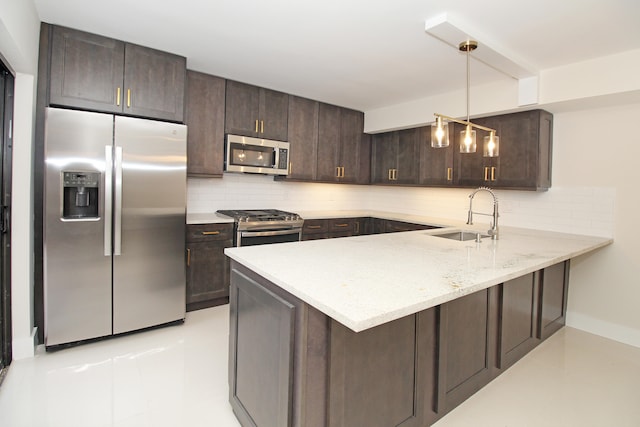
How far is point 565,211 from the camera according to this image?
131 inches

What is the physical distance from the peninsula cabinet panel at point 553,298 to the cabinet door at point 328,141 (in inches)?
108

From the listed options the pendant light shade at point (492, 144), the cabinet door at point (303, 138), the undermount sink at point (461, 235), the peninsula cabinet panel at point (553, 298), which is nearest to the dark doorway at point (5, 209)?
the cabinet door at point (303, 138)

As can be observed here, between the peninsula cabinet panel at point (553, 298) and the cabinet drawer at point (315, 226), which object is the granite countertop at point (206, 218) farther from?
the peninsula cabinet panel at point (553, 298)

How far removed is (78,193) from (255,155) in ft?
5.84

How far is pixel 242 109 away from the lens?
146 inches

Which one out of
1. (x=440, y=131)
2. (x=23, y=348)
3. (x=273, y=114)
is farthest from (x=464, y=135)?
(x=23, y=348)

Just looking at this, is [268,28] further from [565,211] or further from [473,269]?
[565,211]

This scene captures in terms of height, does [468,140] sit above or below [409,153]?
below

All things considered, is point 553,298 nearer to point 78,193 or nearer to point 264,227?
point 264,227

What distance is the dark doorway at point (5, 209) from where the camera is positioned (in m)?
2.20

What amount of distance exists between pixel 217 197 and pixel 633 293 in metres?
4.24

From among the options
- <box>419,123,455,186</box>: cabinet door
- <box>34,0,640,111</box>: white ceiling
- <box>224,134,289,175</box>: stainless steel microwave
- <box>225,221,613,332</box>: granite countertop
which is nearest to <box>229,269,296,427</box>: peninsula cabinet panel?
<box>225,221,613,332</box>: granite countertop

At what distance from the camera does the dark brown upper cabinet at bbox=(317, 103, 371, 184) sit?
449 cm

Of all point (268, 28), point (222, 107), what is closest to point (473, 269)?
point (268, 28)
